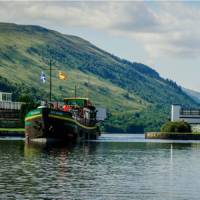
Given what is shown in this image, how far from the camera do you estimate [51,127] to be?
473 feet

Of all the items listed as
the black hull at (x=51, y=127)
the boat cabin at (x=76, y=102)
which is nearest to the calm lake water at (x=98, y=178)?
the black hull at (x=51, y=127)

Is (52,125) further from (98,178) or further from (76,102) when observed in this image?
(98,178)

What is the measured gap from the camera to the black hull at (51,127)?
471ft

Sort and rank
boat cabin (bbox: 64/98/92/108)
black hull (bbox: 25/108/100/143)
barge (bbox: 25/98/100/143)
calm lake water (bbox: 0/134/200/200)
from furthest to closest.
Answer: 1. boat cabin (bbox: 64/98/92/108)
2. barge (bbox: 25/98/100/143)
3. black hull (bbox: 25/108/100/143)
4. calm lake water (bbox: 0/134/200/200)

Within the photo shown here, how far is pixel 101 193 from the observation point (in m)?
56.0

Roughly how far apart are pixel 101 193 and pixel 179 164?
98.0ft

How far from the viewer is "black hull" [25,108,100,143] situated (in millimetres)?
143625

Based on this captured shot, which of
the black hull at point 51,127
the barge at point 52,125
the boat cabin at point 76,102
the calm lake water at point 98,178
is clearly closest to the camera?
the calm lake water at point 98,178

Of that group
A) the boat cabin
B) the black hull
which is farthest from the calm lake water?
the boat cabin

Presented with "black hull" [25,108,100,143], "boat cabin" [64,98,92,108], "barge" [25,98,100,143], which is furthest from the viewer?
"boat cabin" [64,98,92,108]

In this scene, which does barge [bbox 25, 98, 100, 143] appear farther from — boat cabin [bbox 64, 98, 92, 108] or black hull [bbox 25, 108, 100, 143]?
boat cabin [bbox 64, 98, 92, 108]

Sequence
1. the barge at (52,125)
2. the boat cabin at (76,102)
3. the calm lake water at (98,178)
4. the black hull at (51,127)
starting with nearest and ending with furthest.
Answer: the calm lake water at (98,178) < the black hull at (51,127) < the barge at (52,125) < the boat cabin at (76,102)

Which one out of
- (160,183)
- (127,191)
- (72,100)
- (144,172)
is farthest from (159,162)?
(72,100)

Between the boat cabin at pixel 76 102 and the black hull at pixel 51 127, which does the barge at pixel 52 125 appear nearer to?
the black hull at pixel 51 127
